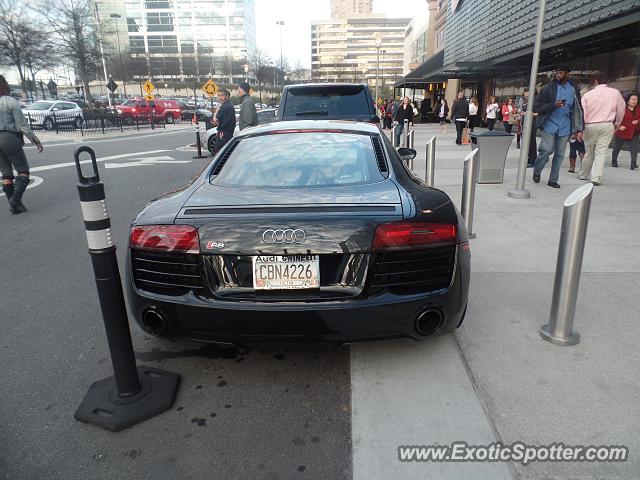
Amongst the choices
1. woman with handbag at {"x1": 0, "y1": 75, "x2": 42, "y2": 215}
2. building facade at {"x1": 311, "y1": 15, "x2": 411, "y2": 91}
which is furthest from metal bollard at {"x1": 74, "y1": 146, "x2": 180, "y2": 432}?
building facade at {"x1": 311, "y1": 15, "x2": 411, "y2": 91}

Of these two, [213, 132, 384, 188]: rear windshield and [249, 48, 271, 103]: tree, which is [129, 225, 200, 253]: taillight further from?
[249, 48, 271, 103]: tree

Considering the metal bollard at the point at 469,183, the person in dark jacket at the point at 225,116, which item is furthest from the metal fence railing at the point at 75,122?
the metal bollard at the point at 469,183

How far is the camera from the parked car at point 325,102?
8984 millimetres

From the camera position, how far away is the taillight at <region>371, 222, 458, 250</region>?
96.2 inches

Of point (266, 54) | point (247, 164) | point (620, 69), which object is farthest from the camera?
point (266, 54)

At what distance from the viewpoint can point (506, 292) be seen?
13.0 feet

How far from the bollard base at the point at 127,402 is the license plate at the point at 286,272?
86 centimetres

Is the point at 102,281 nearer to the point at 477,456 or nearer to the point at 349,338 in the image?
the point at 349,338

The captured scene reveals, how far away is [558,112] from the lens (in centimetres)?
782

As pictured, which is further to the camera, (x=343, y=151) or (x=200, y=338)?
(x=343, y=151)

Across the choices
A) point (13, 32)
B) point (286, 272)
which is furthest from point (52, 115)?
point (286, 272)

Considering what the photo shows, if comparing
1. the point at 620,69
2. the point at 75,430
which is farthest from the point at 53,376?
the point at 620,69

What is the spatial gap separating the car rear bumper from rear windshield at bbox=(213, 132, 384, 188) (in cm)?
86

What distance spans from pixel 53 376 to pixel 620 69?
54.7 ft
